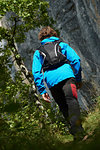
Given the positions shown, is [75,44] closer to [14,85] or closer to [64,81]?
[14,85]

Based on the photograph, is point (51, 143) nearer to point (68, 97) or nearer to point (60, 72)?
point (68, 97)

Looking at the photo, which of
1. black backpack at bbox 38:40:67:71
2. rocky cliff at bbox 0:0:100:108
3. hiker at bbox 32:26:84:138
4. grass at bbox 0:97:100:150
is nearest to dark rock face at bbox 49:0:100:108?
rocky cliff at bbox 0:0:100:108

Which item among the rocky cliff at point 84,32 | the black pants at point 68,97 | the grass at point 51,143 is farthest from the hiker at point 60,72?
the rocky cliff at point 84,32

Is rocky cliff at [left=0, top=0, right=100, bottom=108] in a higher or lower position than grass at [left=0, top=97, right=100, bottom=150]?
higher

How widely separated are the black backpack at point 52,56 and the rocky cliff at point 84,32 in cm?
382

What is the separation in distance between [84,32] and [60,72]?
16.2 ft

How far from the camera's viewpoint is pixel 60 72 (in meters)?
3.15

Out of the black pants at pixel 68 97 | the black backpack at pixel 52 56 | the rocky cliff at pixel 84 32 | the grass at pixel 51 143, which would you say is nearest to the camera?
the grass at pixel 51 143

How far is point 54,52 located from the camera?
3279 mm

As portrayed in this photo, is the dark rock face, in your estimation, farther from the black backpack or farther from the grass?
the grass

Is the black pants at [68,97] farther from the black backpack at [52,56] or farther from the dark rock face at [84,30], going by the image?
the dark rock face at [84,30]

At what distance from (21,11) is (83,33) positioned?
3718 millimetres

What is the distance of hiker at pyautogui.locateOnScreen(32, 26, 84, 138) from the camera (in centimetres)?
305

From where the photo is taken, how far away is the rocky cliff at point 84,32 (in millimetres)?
7164
